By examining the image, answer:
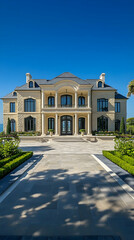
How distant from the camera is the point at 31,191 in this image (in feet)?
Answer: 14.5

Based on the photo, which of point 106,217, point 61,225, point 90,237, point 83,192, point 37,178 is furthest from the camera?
point 37,178

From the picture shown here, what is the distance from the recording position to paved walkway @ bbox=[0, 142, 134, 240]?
279cm

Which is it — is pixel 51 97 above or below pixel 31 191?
above

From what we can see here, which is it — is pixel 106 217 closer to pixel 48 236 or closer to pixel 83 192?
pixel 83 192

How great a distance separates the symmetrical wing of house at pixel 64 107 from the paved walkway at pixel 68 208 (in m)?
18.4

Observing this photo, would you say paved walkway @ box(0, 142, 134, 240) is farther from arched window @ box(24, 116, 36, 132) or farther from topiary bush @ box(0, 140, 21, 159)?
arched window @ box(24, 116, 36, 132)

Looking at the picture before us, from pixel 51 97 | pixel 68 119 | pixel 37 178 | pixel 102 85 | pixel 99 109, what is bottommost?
pixel 37 178

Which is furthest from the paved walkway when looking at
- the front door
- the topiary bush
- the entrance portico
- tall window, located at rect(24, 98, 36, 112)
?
tall window, located at rect(24, 98, 36, 112)

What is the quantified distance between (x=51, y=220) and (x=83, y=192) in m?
1.61

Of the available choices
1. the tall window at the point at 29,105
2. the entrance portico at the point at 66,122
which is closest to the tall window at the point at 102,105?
the entrance portico at the point at 66,122

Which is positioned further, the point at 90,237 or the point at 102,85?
the point at 102,85

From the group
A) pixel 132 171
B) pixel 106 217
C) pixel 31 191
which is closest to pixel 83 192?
pixel 106 217

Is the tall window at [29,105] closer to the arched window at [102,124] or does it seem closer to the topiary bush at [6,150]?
the arched window at [102,124]

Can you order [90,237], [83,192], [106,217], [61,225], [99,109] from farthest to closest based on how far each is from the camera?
[99,109] < [83,192] < [106,217] < [61,225] < [90,237]
